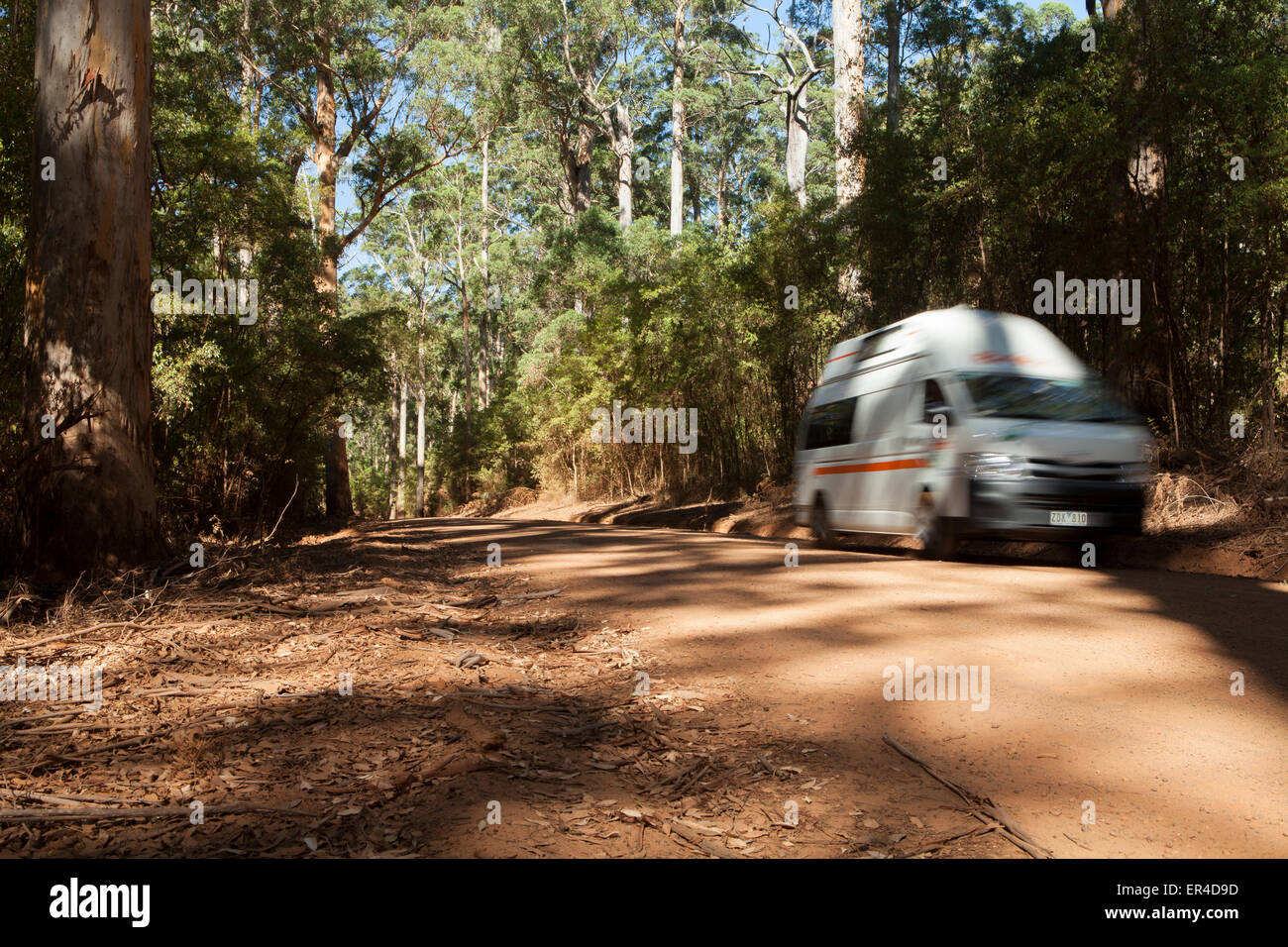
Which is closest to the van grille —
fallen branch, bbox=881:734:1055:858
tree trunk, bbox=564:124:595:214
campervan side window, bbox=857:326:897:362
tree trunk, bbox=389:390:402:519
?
campervan side window, bbox=857:326:897:362

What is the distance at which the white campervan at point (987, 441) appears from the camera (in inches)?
356

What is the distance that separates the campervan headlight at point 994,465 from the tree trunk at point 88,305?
24.8ft

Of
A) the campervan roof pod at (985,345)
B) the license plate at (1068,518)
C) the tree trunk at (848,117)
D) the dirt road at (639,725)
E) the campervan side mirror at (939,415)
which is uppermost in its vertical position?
the tree trunk at (848,117)

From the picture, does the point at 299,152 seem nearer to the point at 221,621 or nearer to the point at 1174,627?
the point at 221,621

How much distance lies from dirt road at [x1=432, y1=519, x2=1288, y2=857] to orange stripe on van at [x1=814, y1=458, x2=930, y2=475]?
2.20 metres

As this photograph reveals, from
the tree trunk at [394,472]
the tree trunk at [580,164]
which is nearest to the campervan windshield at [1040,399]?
the tree trunk at [580,164]

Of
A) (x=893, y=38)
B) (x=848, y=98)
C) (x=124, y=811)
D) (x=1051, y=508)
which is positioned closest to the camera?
(x=124, y=811)

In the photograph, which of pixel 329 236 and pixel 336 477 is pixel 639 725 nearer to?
pixel 336 477

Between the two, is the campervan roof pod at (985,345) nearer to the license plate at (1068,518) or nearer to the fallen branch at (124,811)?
the license plate at (1068,518)

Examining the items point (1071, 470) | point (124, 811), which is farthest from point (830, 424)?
point (124, 811)

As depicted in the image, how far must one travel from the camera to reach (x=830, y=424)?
1289 centimetres

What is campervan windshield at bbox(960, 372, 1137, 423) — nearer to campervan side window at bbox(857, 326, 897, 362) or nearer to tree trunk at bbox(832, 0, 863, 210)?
campervan side window at bbox(857, 326, 897, 362)

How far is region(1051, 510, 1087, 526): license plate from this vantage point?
354 inches

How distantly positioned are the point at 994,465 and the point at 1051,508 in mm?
710
